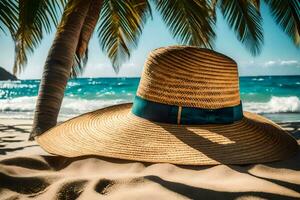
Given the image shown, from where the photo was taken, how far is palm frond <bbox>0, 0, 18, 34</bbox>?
7.51 feet

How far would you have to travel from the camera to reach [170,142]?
167 centimetres

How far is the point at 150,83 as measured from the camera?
189cm

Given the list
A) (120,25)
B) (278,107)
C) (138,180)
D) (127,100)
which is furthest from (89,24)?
(127,100)

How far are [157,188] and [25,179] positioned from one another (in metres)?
0.67

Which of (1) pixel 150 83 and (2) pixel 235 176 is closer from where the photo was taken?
(2) pixel 235 176

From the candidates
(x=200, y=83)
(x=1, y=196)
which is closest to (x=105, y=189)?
(x=1, y=196)

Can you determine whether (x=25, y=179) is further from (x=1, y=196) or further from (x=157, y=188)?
(x=157, y=188)

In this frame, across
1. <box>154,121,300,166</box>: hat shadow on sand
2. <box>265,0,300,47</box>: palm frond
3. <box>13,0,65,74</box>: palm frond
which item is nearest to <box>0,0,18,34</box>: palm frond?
<box>13,0,65,74</box>: palm frond

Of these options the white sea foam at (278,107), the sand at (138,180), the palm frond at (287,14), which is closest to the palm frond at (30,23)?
the sand at (138,180)

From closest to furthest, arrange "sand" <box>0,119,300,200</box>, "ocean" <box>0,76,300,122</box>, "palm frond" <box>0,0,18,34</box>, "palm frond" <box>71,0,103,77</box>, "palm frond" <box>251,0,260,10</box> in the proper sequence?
"sand" <box>0,119,300,200</box> → "palm frond" <box>0,0,18,34</box> → "palm frond" <box>71,0,103,77</box> → "palm frond" <box>251,0,260,10</box> → "ocean" <box>0,76,300,122</box>

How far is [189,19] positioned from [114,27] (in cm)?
121

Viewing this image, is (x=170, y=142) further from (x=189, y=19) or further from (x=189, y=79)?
(x=189, y=19)

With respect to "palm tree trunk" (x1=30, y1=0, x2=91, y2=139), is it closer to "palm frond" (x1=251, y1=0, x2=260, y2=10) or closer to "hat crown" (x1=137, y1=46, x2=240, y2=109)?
"hat crown" (x1=137, y1=46, x2=240, y2=109)

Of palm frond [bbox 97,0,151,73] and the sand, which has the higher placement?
palm frond [bbox 97,0,151,73]
